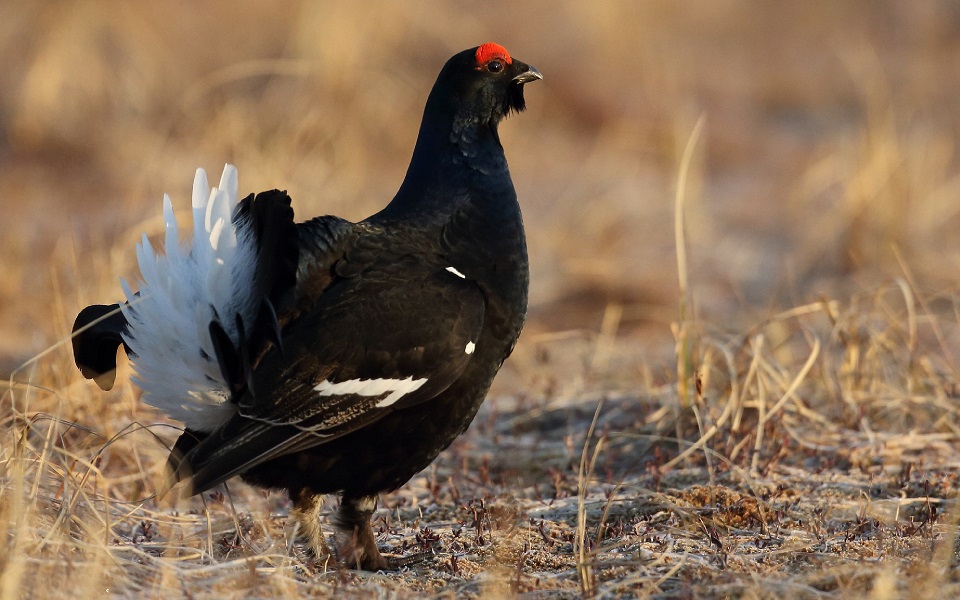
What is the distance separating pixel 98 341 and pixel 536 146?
7.46 m

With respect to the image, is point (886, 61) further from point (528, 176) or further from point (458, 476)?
point (458, 476)

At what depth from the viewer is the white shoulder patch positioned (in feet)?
10.1

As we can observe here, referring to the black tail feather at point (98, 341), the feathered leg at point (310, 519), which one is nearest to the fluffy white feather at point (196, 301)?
the black tail feather at point (98, 341)

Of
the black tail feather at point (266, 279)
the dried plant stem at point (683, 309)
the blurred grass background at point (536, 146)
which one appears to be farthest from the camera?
the blurred grass background at point (536, 146)

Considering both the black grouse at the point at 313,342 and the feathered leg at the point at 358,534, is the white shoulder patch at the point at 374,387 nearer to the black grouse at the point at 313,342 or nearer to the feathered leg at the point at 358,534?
the black grouse at the point at 313,342

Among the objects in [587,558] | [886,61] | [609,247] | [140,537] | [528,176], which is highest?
[886,61]

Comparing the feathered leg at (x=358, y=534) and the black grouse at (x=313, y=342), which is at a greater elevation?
the black grouse at (x=313, y=342)

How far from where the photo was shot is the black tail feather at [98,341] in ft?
11.0

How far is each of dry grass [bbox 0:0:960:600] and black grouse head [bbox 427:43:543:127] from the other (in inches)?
37.5

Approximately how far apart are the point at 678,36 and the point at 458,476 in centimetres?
1185

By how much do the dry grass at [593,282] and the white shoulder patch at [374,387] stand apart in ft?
1.25

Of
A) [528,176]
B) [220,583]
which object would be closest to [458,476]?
[220,583]

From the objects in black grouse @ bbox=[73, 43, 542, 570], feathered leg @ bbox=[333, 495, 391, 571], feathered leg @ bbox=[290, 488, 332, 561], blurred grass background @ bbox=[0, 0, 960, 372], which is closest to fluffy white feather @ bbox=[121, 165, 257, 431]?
black grouse @ bbox=[73, 43, 542, 570]

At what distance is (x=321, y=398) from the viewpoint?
10.1 ft
